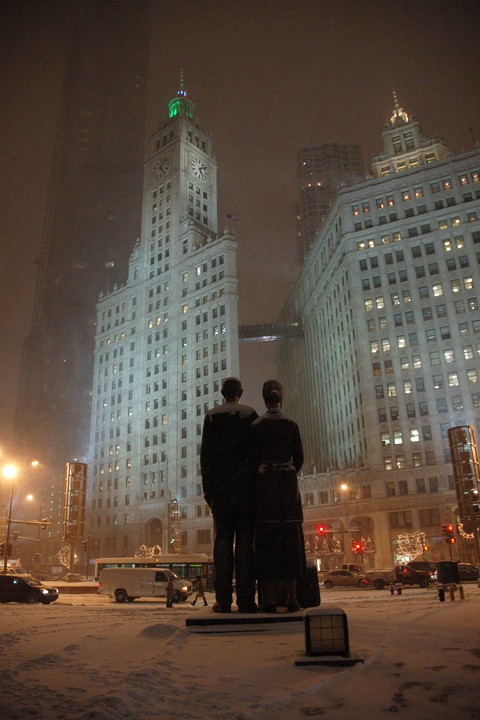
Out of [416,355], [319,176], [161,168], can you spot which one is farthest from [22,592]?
[319,176]

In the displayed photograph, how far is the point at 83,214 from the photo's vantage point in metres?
160

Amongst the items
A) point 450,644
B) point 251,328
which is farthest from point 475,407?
point 450,644

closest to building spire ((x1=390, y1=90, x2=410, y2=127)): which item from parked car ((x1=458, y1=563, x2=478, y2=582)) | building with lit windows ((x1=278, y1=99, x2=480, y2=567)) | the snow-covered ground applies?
building with lit windows ((x1=278, y1=99, x2=480, y2=567))

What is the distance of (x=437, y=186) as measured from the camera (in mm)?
74312

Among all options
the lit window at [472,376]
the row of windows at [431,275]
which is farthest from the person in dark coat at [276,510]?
the row of windows at [431,275]

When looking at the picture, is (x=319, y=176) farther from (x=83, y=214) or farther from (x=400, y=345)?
(x=400, y=345)

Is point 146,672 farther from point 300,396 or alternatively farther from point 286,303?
point 286,303

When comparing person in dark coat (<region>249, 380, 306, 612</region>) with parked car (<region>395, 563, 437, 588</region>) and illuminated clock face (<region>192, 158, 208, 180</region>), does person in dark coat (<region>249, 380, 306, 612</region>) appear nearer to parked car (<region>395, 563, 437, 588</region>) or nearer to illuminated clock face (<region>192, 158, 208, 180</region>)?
parked car (<region>395, 563, 437, 588</region>)

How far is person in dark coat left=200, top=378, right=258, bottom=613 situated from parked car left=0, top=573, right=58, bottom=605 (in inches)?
753

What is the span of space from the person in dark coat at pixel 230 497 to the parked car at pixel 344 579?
31.0 metres

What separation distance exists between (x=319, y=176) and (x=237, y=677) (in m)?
144

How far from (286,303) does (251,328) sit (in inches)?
961

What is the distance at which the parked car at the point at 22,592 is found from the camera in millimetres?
26750

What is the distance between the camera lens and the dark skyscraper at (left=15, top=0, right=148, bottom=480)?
5974 inches
